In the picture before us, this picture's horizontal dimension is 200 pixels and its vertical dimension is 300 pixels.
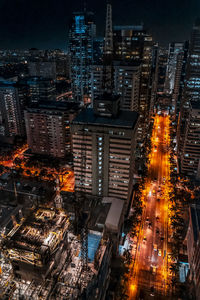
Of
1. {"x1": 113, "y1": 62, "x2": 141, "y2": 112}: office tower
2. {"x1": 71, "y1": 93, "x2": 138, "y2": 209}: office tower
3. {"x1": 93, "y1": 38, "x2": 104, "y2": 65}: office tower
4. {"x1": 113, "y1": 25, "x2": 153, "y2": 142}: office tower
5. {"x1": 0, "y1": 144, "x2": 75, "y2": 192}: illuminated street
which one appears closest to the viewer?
{"x1": 71, "y1": 93, "x2": 138, "y2": 209}: office tower

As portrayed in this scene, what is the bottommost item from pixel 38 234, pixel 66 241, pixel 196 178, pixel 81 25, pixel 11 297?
pixel 196 178

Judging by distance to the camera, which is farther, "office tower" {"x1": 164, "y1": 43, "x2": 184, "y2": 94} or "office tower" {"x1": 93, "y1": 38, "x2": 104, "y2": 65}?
"office tower" {"x1": 164, "y1": 43, "x2": 184, "y2": 94}

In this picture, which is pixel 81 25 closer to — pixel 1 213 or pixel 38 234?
pixel 1 213

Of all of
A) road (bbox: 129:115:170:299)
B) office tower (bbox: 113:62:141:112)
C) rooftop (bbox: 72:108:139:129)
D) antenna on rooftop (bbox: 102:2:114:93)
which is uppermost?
antenna on rooftop (bbox: 102:2:114:93)

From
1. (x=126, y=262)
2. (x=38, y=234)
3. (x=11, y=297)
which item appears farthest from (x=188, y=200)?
(x=11, y=297)

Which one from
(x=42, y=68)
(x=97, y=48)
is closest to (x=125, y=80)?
(x=97, y=48)

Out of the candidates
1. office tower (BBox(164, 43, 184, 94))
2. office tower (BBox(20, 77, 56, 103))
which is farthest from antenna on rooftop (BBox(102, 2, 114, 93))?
office tower (BBox(164, 43, 184, 94))

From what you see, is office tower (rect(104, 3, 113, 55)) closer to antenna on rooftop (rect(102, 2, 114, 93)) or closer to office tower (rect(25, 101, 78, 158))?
antenna on rooftop (rect(102, 2, 114, 93))
